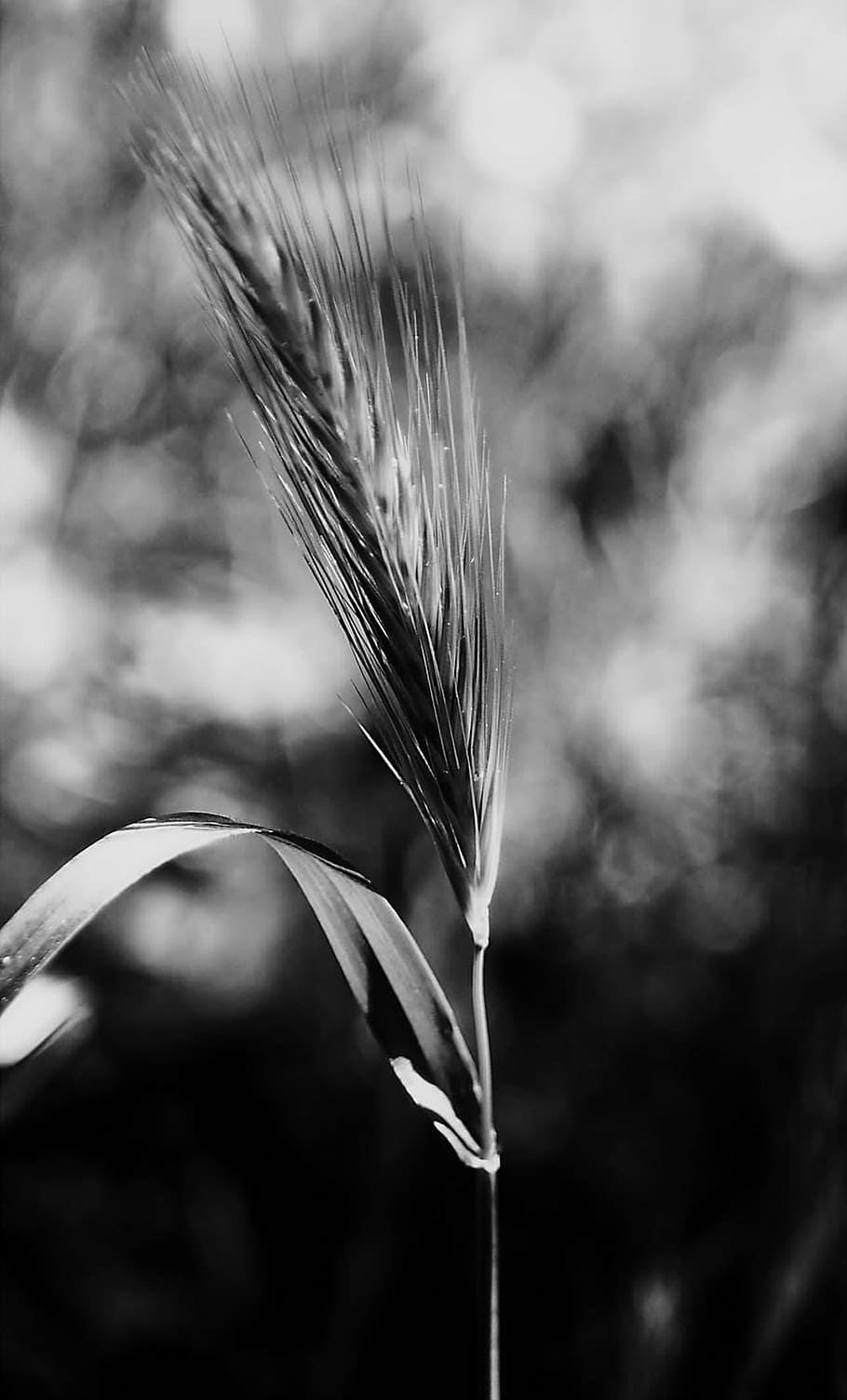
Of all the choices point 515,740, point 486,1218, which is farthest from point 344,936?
point 515,740

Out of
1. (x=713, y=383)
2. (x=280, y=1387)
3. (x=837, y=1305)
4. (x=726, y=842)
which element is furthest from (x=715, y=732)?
(x=280, y=1387)

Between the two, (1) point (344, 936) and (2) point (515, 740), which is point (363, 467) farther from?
(2) point (515, 740)

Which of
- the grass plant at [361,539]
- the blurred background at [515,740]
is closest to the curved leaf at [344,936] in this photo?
the grass plant at [361,539]

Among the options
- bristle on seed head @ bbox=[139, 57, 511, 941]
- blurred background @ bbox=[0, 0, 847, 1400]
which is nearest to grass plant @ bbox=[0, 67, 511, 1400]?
bristle on seed head @ bbox=[139, 57, 511, 941]

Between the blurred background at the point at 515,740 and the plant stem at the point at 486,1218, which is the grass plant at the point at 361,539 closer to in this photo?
the plant stem at the point at 486,1218

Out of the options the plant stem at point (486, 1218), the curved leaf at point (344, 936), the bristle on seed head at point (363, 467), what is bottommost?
the plant stem at point (486, 1218)

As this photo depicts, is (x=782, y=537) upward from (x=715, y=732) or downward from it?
upward

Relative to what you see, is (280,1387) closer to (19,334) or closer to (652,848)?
(652,848)
